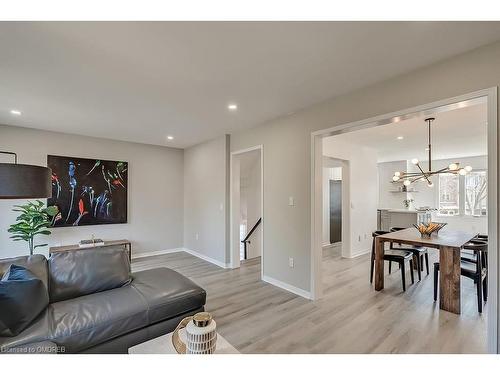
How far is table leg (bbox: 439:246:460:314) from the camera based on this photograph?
274cm

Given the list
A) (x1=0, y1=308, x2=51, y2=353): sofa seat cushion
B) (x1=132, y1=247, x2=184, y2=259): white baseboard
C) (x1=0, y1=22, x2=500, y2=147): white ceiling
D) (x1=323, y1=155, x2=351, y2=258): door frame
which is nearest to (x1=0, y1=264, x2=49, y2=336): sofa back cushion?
(x1=0, y1=308, x2=51, y2=353): sofa seat cushion

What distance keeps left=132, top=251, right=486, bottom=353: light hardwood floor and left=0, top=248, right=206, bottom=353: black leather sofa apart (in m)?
0.65

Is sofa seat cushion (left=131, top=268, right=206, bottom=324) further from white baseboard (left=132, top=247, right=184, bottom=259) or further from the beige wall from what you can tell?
white baseboard (left=132, top=247, right=184, bottom=259)

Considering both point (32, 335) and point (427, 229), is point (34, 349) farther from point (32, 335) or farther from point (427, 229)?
point (427, 229)

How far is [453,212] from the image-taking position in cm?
753

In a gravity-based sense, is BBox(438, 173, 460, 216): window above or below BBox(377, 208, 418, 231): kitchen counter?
above

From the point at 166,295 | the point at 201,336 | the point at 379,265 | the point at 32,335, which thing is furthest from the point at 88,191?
the point at 379,265

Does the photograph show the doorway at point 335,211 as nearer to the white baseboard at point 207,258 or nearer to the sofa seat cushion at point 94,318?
the white baseboard at point 207,258

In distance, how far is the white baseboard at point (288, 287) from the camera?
10.6ft

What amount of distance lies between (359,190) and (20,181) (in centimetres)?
563

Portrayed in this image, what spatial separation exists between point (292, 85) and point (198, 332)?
2375 mm
